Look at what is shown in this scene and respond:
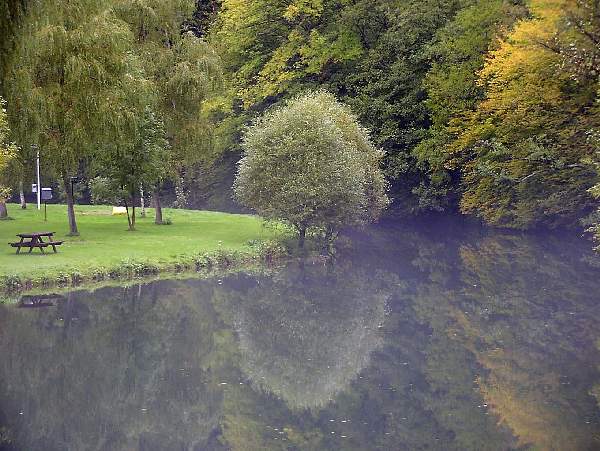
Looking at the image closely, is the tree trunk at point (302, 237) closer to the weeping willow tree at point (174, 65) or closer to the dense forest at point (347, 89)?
the dense forest at point (347, 89)

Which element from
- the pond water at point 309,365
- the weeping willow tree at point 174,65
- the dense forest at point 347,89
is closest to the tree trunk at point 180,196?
the dense forest at point 347,89

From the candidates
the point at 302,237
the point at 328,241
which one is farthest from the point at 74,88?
the point at 328,241

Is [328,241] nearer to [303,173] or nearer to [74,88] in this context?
[303,173]

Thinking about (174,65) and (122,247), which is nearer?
(122,247)

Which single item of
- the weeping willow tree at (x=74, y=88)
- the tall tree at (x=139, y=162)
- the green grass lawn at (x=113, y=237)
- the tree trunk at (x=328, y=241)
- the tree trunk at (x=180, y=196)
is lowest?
the tree trunk at (x=328, y=241)

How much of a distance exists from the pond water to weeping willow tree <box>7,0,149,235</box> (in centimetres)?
662

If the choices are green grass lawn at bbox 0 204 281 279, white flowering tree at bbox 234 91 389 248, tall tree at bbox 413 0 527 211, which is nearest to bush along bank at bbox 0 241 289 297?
green grass lawn at bbox 0 204 281 279

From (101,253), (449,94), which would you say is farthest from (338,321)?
(449,94)

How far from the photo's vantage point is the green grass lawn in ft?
91.1

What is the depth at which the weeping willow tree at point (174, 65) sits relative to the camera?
39.0 meters

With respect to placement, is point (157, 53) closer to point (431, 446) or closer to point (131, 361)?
point (131, 361)

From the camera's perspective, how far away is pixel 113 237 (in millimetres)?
34469

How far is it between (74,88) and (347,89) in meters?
27.1

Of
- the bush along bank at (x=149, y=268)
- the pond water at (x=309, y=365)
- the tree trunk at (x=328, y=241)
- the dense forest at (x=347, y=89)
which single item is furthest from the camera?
the tree trunk at (x=328, y=241)
